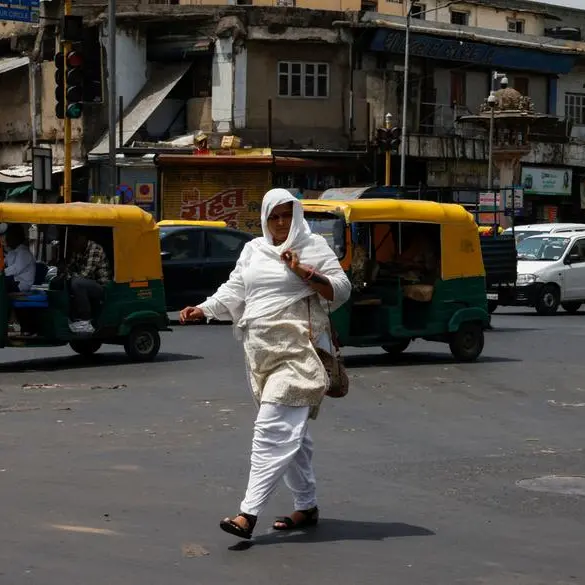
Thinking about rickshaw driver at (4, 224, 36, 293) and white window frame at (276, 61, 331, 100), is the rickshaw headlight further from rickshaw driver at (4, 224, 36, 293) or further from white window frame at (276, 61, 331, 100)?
white window frame at (276, 61, 331, 100)

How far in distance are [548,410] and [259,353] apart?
6420 mm

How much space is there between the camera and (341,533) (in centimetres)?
767

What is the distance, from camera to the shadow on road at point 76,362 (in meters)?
17.2

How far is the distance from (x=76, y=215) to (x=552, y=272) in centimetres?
1481

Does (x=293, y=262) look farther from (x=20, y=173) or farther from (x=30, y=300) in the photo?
(x=20, y=173)

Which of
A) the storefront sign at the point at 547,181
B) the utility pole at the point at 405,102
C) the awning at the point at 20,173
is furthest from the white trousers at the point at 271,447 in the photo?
the storefront sign at the point at 547,181

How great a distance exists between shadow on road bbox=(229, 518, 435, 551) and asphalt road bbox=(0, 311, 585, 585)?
16mm

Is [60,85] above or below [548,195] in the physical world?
above

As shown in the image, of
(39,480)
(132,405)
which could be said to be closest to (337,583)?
(39,480)

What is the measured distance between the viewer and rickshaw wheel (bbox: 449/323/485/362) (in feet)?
59.3

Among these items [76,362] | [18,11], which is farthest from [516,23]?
[76,362]

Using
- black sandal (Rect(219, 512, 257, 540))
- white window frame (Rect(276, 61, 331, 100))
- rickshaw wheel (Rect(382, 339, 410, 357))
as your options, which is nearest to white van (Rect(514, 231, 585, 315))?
rickshaw wheel (Rect(382, 339, 410, 357))

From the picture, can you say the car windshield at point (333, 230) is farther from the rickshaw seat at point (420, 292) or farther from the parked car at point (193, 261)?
the parked car at point (193, 261)

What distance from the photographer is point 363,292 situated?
17.6 meters
